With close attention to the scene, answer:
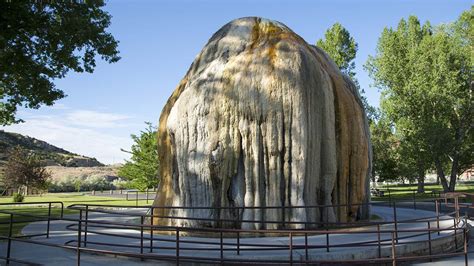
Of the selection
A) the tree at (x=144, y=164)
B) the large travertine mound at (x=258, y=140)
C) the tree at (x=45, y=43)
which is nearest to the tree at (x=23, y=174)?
the tree at (x=144, y=164)

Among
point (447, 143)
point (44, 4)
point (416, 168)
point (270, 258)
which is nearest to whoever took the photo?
point (270, 258)

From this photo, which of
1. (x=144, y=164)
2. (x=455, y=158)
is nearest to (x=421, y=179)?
(x=455, y=158)

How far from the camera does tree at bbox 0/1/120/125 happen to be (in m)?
15.6

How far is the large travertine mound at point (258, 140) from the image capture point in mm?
11898

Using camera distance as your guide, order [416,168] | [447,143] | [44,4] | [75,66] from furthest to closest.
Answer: [416,168] → [447,143] → [75,66] → [44,4]

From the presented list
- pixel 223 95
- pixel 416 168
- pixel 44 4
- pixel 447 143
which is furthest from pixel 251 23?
pixel 416 168

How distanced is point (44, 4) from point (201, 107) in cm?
891

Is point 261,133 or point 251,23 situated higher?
point 251,23

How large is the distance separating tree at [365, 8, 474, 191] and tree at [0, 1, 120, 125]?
2546cm

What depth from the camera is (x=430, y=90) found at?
111ft

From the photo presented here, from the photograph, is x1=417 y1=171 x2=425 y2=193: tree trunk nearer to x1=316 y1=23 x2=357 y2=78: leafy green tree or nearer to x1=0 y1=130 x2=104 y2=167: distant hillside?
x1=316 y1=23 x2=357 y2=78: leafy green tree

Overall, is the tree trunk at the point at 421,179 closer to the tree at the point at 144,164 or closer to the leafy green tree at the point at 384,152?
the leafy green tree at the point at 384,152

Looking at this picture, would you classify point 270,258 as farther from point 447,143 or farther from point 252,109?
point 447,143

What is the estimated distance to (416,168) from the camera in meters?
37.4
